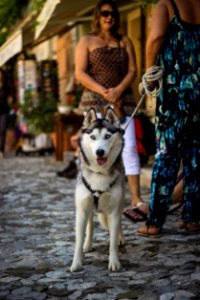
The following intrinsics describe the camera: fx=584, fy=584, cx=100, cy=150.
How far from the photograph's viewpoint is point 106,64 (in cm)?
588

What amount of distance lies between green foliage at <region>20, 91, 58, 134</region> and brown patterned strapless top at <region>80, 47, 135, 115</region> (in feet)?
29.5

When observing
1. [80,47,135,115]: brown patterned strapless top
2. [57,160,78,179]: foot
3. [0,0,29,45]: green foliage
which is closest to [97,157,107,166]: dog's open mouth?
[80,47,135,115]: brown patterned strapless top

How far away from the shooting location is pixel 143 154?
Answer: 27.2 ft

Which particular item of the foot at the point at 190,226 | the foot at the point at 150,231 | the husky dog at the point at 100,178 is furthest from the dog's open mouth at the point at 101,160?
the foot at the point at 190,226

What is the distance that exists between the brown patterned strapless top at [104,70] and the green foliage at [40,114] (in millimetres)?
8978

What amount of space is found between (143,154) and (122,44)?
2545 millimetres

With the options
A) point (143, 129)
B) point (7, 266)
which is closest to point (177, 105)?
point (7, 266)

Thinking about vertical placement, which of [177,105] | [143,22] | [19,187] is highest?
[143,22]

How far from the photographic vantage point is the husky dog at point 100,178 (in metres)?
4.29

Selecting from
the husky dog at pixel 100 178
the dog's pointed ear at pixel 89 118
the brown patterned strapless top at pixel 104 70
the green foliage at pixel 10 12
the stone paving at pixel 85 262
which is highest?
the green foliage at pixel 10 12

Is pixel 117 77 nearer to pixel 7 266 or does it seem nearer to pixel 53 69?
pixel 7 266

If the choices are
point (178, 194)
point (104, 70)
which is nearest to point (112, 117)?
point (104, 70)

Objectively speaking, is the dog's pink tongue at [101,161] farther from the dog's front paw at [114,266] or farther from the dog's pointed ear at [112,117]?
the dog's front paw at [114,266]

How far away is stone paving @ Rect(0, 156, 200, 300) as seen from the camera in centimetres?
369
